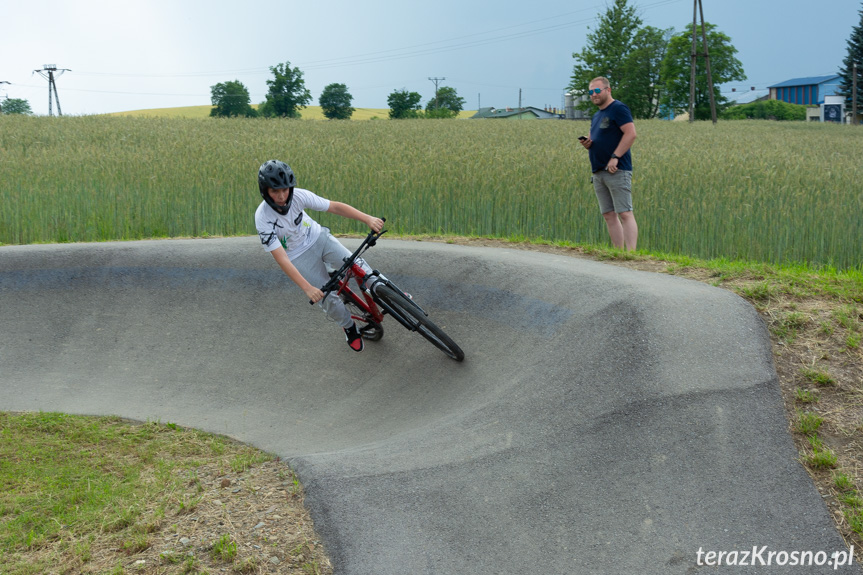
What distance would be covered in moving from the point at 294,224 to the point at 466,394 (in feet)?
7.29

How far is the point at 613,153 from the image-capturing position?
8.89 m

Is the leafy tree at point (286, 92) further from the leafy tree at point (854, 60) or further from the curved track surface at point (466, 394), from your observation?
the curved track surface at point (466, 394)

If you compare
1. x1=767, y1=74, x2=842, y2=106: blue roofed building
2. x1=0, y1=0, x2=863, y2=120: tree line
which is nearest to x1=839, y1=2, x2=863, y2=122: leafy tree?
x1=0, y1=0, x2=863, y2=120: tree line

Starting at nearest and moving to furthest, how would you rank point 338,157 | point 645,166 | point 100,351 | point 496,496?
point 496,496
point 100,351
point 645,166
point 338,157

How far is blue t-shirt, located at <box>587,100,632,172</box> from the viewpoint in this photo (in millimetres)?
8891

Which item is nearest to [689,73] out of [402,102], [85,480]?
[402,102]

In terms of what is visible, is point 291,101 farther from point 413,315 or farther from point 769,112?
point 413,315

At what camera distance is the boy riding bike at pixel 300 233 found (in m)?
6.13

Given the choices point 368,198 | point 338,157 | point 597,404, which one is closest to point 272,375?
point 597,404

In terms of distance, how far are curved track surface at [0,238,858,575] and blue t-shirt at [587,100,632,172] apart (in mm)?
1472

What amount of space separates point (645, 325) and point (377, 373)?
299 cm

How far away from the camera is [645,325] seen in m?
5.84

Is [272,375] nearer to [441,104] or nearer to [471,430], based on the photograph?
[471,430]

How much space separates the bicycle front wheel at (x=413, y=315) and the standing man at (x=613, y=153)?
339 cm
